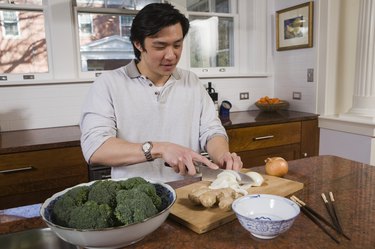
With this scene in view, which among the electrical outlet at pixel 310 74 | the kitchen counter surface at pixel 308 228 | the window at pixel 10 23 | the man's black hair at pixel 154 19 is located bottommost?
the kitchen counter surface at pixel 308 228

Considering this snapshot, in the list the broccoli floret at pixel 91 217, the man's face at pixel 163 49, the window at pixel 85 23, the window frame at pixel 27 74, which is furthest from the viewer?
the window at pixel 85 23

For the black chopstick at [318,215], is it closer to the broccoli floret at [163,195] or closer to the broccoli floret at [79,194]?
the broccoli floret at [163,195]

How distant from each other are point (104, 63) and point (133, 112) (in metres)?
1.42

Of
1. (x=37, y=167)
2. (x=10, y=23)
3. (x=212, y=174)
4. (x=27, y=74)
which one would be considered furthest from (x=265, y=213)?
(x=10, y=23)

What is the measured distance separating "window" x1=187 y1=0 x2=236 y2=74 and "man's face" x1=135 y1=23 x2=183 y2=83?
169 cm

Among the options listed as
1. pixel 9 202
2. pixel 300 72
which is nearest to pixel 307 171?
pixel 9 202

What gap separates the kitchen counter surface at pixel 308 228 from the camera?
0.77m

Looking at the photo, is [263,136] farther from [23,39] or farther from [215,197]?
[23,39]

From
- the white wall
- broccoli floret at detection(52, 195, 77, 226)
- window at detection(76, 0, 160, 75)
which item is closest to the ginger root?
broccoli floret at detection(52, 195, 77, 226)

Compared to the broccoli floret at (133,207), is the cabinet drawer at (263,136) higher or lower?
lower

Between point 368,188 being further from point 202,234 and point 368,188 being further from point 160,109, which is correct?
point 160,109

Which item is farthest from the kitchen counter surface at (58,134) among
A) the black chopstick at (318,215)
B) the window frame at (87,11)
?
the black chopstick at (318,215)

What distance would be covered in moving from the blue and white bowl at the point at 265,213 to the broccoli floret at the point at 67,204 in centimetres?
38

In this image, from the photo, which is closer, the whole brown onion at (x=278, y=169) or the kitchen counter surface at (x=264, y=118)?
the whole brown onion at (x=278, y=169)
